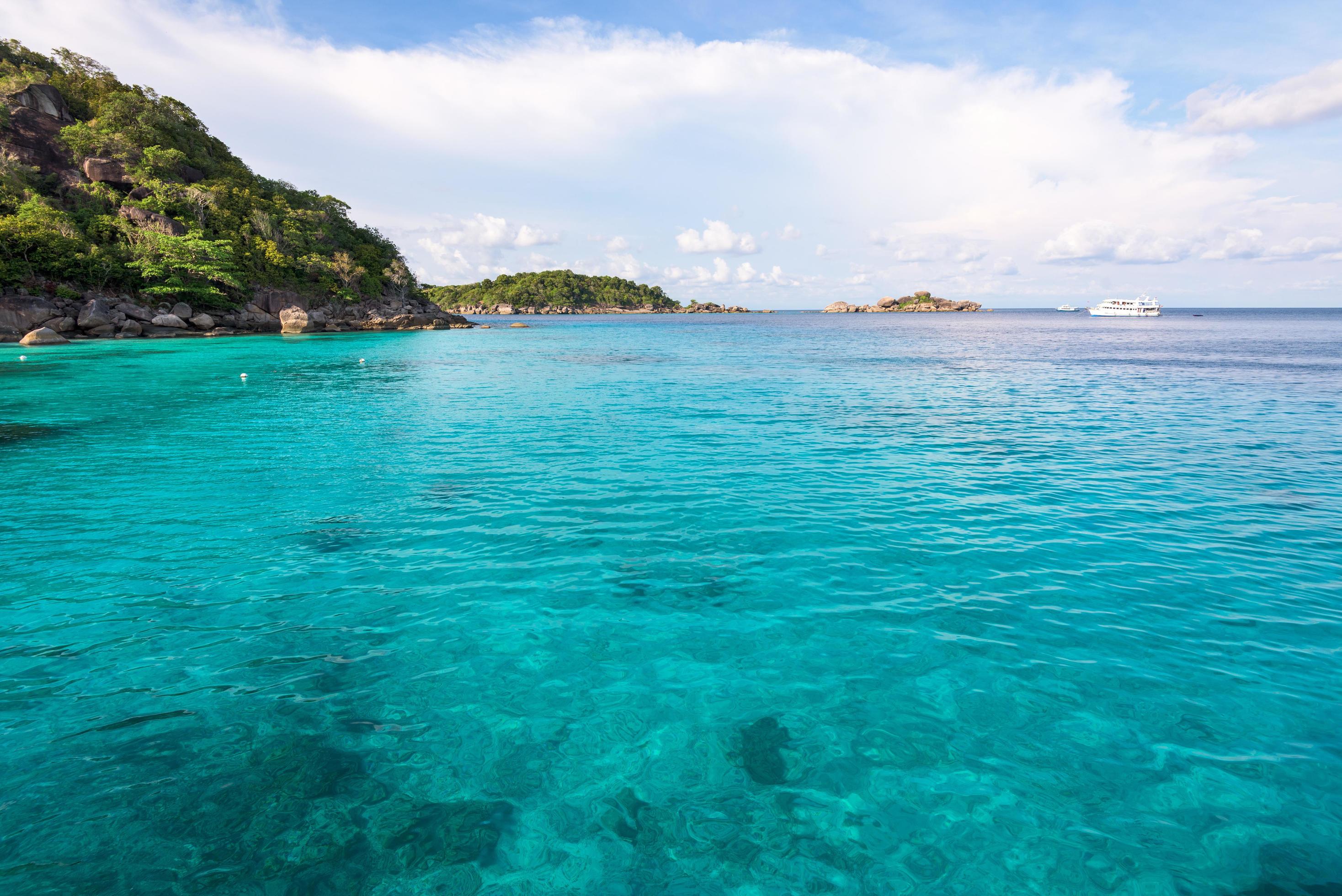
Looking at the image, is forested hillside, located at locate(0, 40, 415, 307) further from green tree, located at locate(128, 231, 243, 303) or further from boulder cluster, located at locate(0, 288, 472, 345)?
boulder cluster, located at locate(0, 288, 472, 345)

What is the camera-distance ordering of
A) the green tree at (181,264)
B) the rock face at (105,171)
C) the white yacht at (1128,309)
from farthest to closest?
the white yacht at (1128,309), the rock face at (105,171), the green tree at (181,264)

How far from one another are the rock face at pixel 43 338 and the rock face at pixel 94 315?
744cm

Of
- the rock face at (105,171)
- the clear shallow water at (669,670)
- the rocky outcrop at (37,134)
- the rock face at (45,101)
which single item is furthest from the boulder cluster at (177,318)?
the clear shallow water at (669,670)

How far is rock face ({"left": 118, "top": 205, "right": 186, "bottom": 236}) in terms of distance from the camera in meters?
70.1

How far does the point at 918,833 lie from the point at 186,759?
22.9 feet

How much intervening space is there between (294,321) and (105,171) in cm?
2667

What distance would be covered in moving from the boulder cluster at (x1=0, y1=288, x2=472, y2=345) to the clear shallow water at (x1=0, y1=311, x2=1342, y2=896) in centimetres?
5860

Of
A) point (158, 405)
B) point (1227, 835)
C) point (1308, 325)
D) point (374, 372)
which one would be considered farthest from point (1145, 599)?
point (1308, 325)

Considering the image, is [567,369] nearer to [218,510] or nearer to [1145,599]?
[218,510]

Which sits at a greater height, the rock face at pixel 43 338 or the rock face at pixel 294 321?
the rock face at pixel 294 321

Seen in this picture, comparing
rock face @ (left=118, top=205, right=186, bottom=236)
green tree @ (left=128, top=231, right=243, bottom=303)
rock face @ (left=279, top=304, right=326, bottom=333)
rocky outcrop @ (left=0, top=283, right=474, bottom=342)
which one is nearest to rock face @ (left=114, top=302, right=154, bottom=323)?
rocky outcrop @ (left=0, top=283, right=474, bottom=342)

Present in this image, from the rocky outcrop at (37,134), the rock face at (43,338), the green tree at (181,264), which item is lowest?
the rock face at (43,338)

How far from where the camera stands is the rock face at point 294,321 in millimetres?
77438

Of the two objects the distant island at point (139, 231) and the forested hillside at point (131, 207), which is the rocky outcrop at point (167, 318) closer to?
the distant island at point (139, 231)
